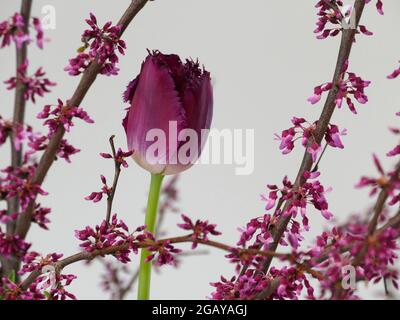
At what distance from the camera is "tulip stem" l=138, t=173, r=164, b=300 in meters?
0.47

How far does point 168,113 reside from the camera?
450 mm

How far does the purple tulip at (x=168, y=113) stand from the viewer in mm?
451

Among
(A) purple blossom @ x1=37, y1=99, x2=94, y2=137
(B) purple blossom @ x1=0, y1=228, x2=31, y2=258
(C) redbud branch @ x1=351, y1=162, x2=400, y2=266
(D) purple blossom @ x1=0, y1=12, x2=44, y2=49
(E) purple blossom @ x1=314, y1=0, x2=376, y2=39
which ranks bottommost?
(C) redbud branch @ x1=351, y1=162, x2=400, y2=266

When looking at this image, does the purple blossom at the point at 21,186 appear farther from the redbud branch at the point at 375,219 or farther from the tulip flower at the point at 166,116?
the redbud branch at the point at 375,219

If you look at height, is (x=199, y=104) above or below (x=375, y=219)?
above

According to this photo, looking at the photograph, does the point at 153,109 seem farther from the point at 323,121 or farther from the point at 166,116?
the point at 323,121

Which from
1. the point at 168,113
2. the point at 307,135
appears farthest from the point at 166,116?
the point at 307,135

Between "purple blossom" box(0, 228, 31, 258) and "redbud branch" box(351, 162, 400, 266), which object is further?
"purple blossom" box(0, 228, 31, 258)

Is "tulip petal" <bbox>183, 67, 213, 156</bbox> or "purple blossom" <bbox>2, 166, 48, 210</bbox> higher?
"tulip petal" <bbox>183, 67, 213, 156</bbox>

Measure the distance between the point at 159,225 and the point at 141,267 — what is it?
0.42 ft

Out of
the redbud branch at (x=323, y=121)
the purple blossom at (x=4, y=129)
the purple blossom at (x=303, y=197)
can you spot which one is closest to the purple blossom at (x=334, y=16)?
the redbud branch at (x=323, y=121)

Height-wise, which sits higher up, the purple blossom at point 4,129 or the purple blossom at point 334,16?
the purple blossom at point 334,16

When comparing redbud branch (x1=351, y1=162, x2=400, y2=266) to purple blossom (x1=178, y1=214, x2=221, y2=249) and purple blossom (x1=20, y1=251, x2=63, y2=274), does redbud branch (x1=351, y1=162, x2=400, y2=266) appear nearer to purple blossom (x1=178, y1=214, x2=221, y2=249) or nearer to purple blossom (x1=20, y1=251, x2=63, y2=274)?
purple blossom (x1=178, y1=214, x2=221, y2=249)

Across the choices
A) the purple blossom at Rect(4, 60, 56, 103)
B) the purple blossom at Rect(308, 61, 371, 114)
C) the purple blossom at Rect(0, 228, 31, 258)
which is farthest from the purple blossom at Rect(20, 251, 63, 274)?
the purple blossom at Rect(308, 61, 371, 114)
